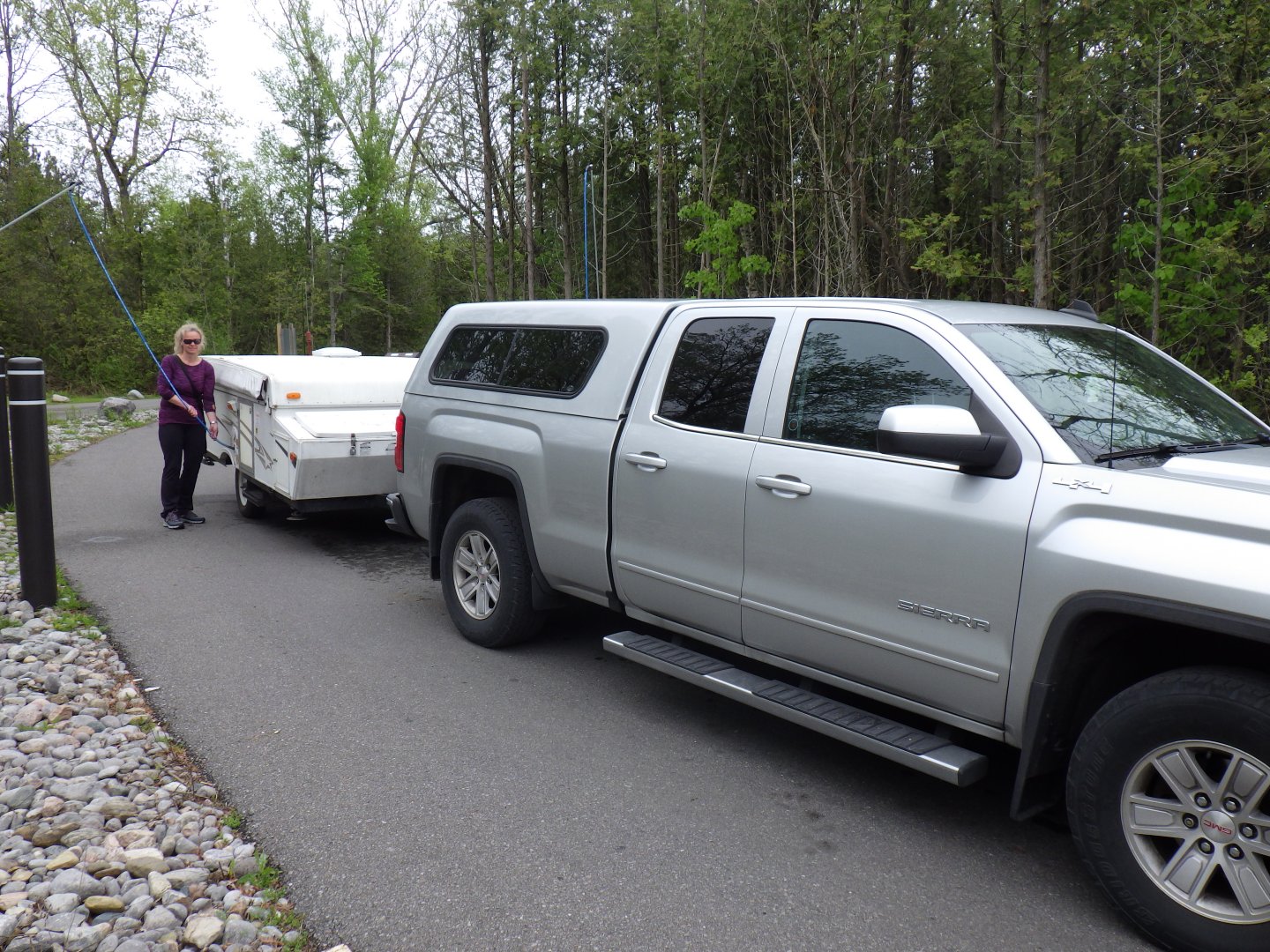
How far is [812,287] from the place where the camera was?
1656cm

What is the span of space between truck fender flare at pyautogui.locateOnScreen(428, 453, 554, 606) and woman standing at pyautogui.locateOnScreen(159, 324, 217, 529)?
4.11 m

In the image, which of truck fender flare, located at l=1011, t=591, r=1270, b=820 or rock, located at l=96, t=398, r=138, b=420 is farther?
rock, located at l=96, t=398, r=138, b=420

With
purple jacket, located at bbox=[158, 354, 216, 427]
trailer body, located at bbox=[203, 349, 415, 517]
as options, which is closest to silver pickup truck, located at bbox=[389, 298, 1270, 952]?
Result: trailer body, located at bbox=[203, 349, 415, 517]

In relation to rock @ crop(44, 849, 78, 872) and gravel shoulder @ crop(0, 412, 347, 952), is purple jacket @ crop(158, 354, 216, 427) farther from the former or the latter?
rock @ crop(44, 849, 78, 872)

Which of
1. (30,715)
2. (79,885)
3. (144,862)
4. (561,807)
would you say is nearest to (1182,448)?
(561,807)

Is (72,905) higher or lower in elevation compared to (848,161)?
lower

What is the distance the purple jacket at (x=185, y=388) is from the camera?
9.10m

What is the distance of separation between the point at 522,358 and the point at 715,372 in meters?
1.54

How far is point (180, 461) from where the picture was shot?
9320 mm

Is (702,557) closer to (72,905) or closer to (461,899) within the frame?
(461,899)

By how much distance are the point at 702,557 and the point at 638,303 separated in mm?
1517

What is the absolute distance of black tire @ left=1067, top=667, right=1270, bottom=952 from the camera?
2727 mm

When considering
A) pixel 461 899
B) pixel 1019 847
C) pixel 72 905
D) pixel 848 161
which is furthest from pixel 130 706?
pixel 848 161

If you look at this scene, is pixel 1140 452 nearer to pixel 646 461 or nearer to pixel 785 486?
pixel 785 486
